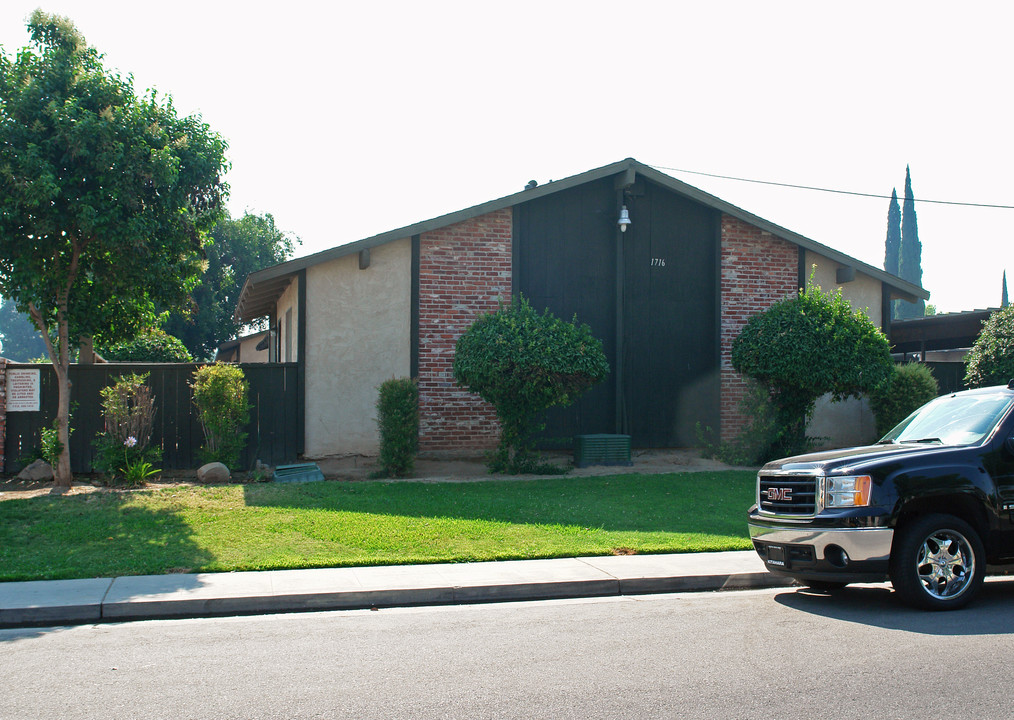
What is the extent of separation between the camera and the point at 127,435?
1351cm

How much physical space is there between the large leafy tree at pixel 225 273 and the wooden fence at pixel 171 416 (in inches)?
1038

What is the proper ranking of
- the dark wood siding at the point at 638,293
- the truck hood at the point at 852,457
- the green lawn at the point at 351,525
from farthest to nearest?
the dark wood siding at the point at 638,293, the green lawn at the point at 351,525, the truck hood at the point at 852,457

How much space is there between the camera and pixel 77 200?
11945 millimetres

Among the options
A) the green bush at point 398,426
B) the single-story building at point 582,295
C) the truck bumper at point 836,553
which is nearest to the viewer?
the truck bumper at point 836,553

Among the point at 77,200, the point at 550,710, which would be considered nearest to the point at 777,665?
the point at 550,710

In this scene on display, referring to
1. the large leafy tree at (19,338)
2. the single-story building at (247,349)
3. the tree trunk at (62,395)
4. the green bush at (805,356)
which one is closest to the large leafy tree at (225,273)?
the single-story building at (247,349)

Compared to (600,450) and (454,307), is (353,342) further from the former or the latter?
(600,450)

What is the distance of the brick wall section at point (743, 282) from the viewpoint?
17859 mm

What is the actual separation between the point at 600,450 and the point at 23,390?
984 cm

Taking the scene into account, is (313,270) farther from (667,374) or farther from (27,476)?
(667,374)

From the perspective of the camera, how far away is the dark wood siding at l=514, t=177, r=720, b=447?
1711cm

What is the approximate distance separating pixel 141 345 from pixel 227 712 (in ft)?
73.2

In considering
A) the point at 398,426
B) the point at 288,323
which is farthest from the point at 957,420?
the point at 288,323

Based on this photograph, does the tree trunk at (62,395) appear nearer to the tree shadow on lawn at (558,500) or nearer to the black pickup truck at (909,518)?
the tree shadow on lawn at (558,500)
